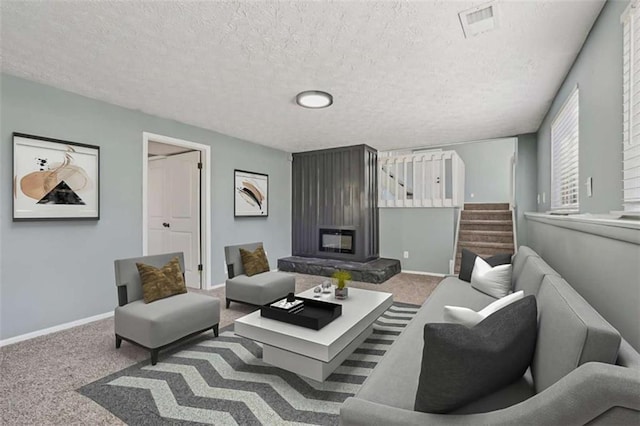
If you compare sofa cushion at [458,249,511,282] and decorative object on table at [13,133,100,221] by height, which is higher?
decorative object on table at [13,133,100,221]

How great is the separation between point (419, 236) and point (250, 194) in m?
3.25

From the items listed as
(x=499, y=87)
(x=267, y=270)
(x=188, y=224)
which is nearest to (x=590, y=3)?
(x=499, y=87)

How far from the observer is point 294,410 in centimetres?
173

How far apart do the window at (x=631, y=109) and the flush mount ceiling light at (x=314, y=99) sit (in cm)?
218

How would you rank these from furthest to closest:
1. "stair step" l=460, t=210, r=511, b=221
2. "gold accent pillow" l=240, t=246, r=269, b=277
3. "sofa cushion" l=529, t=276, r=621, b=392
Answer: "stair step" l=460, t=210, r=511, b=221
"gold accent pillow" l=240, t=246, r=269, b=277
"sofa cushion" l=529, t=276, r=621, b=392

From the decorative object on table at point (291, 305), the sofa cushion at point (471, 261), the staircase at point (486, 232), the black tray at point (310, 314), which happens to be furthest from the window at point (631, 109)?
the staircase at point (486, 232)

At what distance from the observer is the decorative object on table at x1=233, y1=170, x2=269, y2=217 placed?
4.95 meters

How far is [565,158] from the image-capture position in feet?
9.16

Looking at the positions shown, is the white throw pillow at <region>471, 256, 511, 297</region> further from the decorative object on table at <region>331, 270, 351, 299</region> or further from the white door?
the white door

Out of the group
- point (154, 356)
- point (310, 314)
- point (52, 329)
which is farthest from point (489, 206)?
point (52, 329)

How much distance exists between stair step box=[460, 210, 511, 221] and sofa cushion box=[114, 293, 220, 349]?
211 inches

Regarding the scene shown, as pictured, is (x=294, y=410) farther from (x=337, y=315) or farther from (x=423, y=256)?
(x=423, y=256)

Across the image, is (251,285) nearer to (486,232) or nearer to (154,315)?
(154,315)

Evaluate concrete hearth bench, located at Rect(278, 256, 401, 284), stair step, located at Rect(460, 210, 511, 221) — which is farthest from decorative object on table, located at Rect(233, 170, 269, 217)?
stair step, located at Rect(460, 210, 511, 221)
